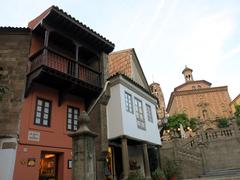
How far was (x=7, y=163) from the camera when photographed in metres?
9.02

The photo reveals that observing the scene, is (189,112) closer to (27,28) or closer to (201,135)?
(201,135)

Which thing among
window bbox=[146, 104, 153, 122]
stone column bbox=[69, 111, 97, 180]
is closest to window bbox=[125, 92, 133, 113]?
window bbox=[146, 104, 153, 122]

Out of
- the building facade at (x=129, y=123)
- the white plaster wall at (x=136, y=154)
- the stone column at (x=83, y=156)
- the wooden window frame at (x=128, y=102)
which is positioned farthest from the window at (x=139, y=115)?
the stone column at (x=83, y=156)

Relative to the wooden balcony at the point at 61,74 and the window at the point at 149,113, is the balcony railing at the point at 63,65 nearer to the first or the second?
the wooden balcony at the point at 61,74

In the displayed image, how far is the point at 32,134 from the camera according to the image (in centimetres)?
1034

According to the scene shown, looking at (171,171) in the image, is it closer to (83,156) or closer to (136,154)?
(136,154)

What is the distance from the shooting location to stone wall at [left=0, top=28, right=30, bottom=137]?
988 cm

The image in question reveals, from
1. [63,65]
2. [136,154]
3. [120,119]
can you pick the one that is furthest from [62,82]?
[136,154]

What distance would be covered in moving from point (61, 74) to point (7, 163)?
457 centimetres

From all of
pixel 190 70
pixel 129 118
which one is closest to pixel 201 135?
pixel 129 118

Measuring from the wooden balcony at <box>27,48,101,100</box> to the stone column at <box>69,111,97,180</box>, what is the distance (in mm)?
4976

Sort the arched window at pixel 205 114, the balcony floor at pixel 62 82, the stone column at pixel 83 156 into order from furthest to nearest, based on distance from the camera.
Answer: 1. the arched window at pixel 205 114
2. the balcony floor at pixel 62 82
3. the stone column at pixel 83 156

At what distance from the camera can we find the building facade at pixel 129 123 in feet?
43.8

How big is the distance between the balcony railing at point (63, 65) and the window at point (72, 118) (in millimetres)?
1877
